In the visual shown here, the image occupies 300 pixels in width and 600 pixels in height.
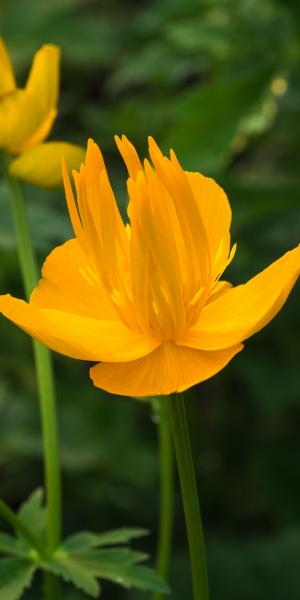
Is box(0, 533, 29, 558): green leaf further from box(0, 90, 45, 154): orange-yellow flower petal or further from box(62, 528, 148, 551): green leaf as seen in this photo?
box(0, 90, 45, 154): orange-yellow flower petal

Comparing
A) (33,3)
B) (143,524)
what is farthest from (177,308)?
(33,3)

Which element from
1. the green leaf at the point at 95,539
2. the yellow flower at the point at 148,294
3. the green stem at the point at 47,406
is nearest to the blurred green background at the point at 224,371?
the green stem at the point at 47,406

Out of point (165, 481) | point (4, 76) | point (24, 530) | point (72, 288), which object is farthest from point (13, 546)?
point (4, 76)

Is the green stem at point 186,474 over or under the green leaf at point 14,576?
over

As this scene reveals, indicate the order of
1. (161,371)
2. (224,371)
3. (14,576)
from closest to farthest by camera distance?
(161,371) → (14,576) → (224,371)

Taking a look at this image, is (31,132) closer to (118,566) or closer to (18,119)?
(18,119)

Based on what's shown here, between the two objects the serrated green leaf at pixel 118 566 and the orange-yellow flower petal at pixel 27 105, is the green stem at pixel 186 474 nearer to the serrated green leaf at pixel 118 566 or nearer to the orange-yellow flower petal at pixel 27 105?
the serrated green leaf at pixel 118 566

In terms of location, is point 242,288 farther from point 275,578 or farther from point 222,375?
point 222,375
